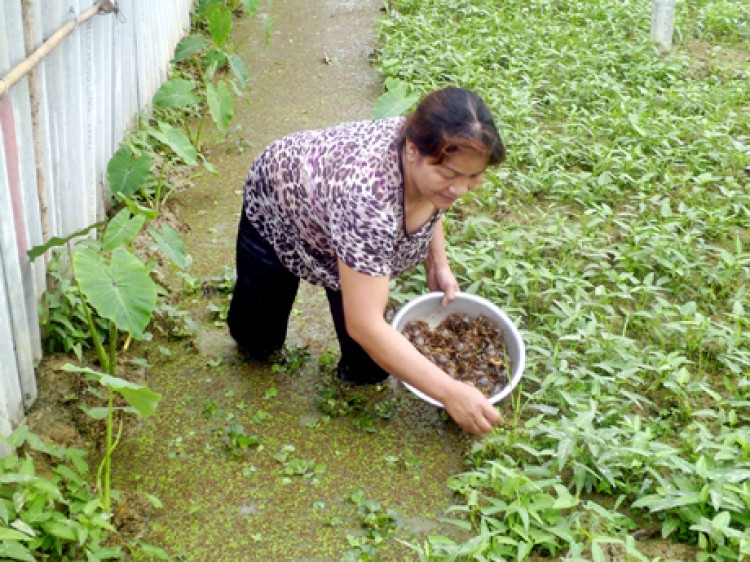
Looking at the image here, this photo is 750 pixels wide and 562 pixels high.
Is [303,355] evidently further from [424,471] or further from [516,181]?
[516,181]

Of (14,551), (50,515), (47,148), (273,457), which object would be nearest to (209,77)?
(47,148)

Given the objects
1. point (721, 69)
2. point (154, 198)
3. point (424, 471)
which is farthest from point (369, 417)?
point (721, 69)

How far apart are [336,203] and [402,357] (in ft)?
1.62

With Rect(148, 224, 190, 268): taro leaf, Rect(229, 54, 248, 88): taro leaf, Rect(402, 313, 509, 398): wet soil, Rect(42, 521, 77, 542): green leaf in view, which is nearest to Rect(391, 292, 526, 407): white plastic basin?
Rect(402, 313, 509, 398): wet soil

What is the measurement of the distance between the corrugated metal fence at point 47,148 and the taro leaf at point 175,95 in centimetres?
30

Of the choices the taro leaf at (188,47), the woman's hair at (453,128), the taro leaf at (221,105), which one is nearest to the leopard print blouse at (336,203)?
the woman's hair at (453,128)

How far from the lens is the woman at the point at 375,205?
7.79 ft

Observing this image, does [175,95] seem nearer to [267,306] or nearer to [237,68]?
[237,68]

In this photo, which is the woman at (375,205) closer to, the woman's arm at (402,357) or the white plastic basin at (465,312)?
the woman's arm at (402,357)

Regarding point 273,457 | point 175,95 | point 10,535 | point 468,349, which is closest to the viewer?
point 10,535

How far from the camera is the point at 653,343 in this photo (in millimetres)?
3418

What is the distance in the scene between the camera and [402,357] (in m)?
2.49

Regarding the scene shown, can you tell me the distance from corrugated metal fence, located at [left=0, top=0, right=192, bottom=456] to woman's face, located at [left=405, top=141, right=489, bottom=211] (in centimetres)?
118

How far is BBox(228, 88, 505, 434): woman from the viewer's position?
7.79 ft
